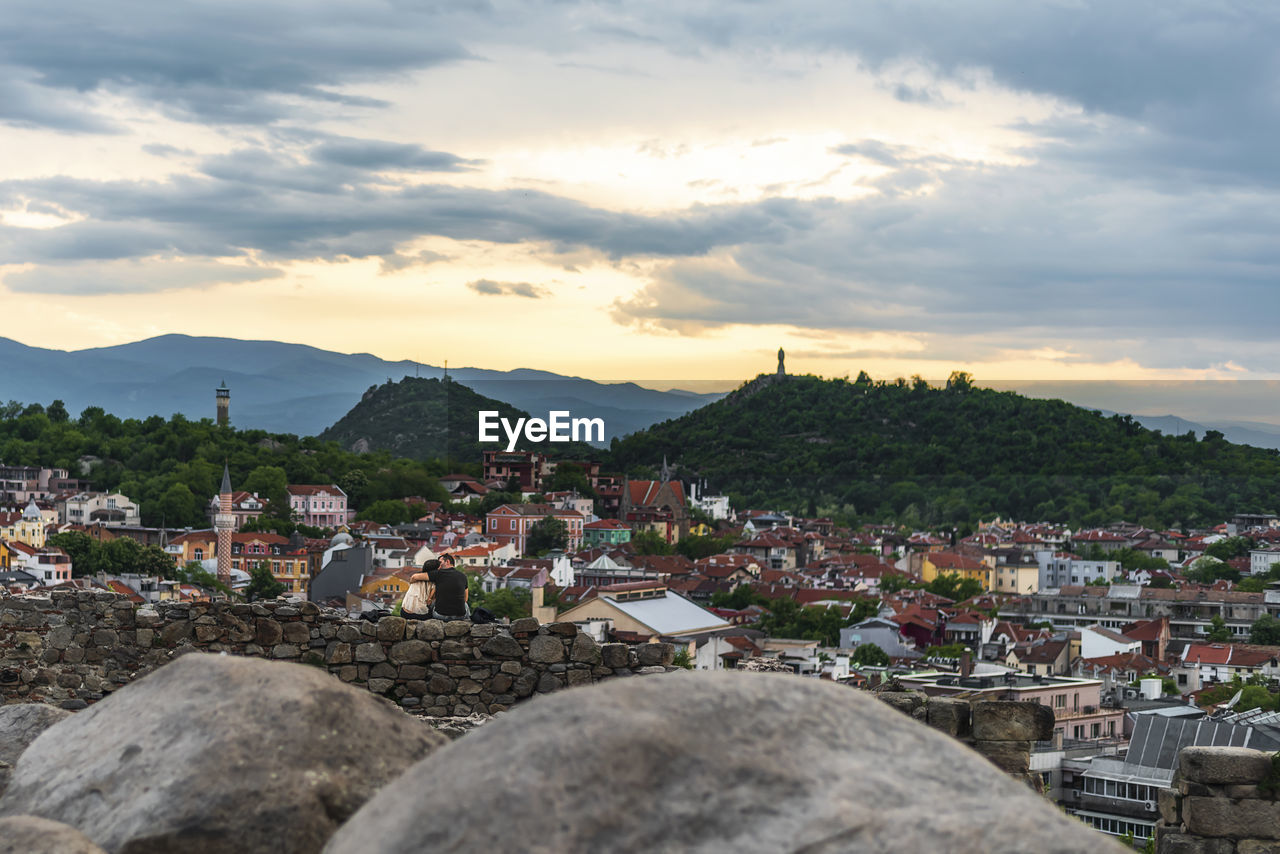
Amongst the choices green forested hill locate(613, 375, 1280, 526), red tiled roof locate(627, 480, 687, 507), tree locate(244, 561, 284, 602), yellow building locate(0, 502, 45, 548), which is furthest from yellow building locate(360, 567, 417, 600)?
green forested hill locate(613, 375, 1280, 526)

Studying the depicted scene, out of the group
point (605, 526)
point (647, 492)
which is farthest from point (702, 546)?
point (647, 492)

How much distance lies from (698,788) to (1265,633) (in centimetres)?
5983

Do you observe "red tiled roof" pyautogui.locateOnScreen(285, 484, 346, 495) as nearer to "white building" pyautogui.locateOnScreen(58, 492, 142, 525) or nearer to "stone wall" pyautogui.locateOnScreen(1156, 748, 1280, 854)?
"white building" pyautogui.locateOnScreen(58, 492, 142, 525)

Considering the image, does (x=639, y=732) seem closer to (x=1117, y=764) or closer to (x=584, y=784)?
(x=584, y=784)

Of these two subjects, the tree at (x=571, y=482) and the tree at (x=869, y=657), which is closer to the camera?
the tree at (x=869, y=657)

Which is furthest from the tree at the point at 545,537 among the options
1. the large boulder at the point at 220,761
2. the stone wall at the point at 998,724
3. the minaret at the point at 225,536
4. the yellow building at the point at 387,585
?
the large boulder at the point at 220,761

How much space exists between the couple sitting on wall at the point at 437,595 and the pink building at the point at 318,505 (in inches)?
3092

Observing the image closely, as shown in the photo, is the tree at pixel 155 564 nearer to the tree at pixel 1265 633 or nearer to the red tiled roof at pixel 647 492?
the red tiled roof at pixel 647 492

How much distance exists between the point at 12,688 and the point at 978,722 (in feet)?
20.0

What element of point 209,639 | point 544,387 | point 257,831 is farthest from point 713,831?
point 544,387

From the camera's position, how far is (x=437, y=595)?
8586mm

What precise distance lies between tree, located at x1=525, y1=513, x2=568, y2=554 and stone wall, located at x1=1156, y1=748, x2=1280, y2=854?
80329mm

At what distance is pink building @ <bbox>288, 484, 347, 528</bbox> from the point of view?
86.2m

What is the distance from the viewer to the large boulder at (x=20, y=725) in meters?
3.00
